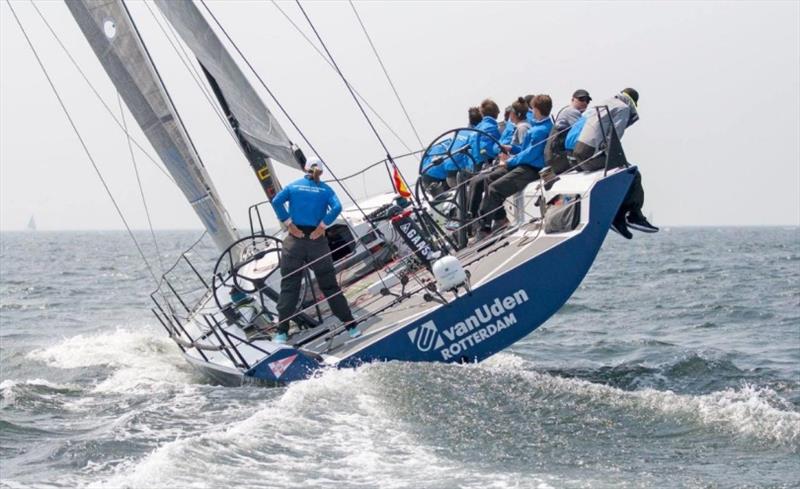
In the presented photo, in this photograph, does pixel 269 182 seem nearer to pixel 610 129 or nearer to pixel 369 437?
pixel 610 129

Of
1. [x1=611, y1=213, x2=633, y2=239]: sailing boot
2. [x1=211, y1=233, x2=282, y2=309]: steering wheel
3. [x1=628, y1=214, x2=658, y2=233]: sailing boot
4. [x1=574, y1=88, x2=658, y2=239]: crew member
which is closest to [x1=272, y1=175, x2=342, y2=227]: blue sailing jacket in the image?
[x1=211, y1=233, x2=282, y2=309]: steering wheel

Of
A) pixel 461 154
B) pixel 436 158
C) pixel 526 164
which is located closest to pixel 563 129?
pixel 526 164

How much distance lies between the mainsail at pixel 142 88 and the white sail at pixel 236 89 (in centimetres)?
110

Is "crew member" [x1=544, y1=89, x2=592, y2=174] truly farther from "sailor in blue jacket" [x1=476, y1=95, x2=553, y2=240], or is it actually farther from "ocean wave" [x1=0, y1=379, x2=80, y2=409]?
"ocean wave" [x1=0, y1=379, x2=80, y2=409]

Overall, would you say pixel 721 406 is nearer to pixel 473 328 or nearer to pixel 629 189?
pixel 473 328

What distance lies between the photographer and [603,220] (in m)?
9.68

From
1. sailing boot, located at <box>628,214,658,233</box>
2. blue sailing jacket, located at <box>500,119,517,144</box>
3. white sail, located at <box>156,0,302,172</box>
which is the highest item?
white sail, located at <box>156,0,302,172</box>

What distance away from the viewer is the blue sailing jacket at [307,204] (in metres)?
9.59

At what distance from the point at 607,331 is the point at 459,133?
4616mm

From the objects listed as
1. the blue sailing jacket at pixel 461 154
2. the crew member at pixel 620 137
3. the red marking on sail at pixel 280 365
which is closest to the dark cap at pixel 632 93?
the crew member at pixel 620 137

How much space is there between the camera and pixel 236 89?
11.7 meters

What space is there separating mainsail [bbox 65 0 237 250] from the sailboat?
0.04ft

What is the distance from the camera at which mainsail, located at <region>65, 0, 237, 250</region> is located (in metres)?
12.7

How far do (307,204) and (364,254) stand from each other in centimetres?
229
